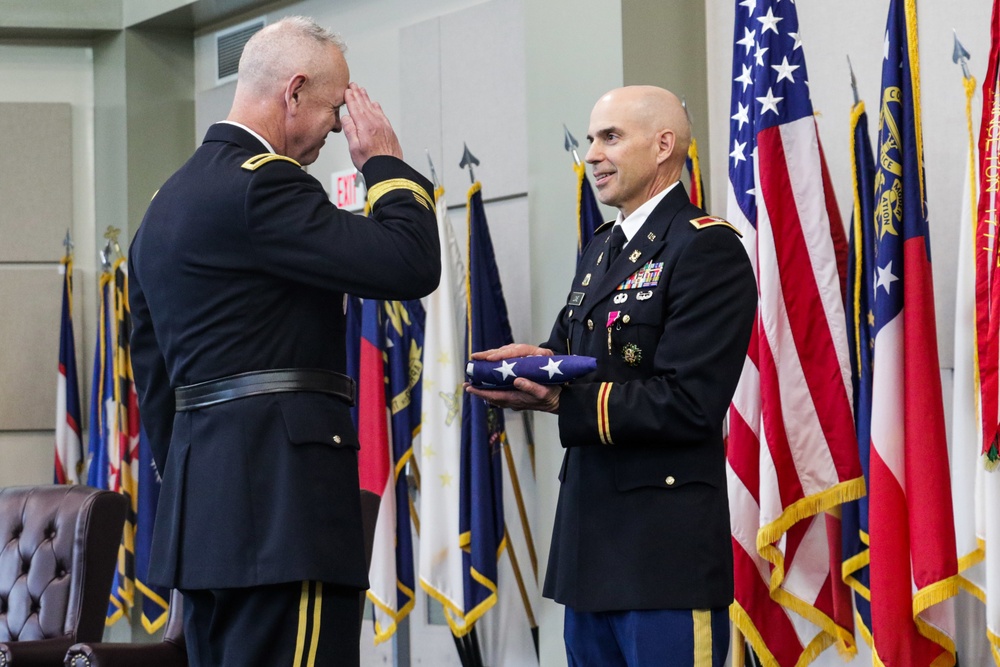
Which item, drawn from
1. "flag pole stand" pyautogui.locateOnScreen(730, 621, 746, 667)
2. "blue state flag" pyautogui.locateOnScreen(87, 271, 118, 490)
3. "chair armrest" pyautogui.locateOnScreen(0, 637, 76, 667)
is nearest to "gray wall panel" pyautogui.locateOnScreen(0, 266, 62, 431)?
"blue state flag" pyautogui.locateOnScreen(87, 271, 118, 490)

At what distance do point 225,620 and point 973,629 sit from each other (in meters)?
2.26

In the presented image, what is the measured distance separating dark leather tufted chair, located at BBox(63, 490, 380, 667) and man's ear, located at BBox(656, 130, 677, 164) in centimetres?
127

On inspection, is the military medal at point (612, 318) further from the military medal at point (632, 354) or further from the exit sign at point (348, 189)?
the exit sign at point (348, 189)

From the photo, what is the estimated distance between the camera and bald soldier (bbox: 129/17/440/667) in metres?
1.89

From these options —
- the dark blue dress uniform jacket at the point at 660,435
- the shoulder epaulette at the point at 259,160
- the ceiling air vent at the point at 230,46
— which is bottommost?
the dark blue dress uniform jacket at the point at 660,435

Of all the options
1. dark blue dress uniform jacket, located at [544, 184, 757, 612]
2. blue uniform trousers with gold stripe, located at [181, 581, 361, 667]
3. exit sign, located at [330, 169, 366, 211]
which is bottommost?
blue uniform trousers with gold stripe, located at [181, 581, 361, 667]

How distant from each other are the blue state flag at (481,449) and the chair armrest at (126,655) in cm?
111

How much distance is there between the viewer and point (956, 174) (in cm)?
350

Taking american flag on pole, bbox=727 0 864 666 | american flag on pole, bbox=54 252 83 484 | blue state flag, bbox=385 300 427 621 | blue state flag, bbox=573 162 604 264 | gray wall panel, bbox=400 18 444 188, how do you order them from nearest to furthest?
1. american flag on pole, bbox=727 0 864 666
2. blue state flag, bbox=573 162 604 264
3. blue state flag, bbox=385 300 427 621
4. gray wall panel, bbox=400 18 444 188
5. american flag on pole, bbox=54 252 83 484

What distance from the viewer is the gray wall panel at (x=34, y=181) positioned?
622 cm

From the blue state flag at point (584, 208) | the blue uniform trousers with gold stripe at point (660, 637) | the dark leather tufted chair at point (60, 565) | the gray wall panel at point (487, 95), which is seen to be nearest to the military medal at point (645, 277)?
the blue uniform trousers with gold stripe at point (660, 637)

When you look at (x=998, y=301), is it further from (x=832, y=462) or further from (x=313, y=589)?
(x=313, y=589)

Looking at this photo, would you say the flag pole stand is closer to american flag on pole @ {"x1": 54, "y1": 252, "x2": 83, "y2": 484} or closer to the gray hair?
the gray hair

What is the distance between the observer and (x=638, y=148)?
2.47m
